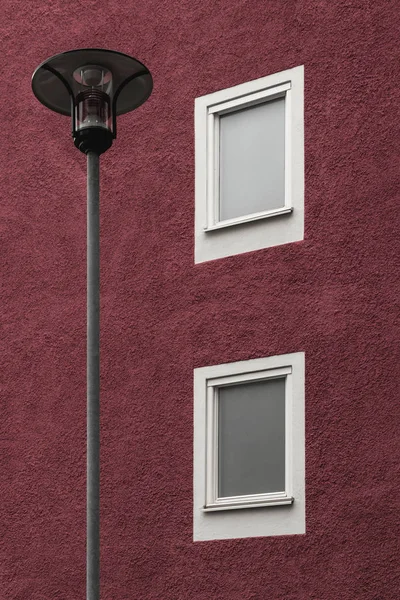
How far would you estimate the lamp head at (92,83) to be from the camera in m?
9.73

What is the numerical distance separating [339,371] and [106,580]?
11.0ft

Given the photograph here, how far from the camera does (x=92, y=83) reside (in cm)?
979

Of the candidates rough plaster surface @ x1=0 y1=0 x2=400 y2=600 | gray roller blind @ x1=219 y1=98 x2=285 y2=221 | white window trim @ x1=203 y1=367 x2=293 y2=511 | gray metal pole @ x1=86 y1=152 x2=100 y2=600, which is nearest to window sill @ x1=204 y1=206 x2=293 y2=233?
gray roller blind @ x1=219 y1=98 x2=285 y2=221

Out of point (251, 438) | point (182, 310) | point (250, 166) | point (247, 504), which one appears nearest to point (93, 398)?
point (247, 504)

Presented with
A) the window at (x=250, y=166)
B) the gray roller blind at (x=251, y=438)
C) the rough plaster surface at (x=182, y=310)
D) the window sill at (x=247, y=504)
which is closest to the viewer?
the rough plaster surface at (x=182, y=310)

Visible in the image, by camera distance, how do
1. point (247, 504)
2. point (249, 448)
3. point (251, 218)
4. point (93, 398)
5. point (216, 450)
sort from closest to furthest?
point (93, 398), point (247, 504), point (249, 448), point (216, 450), point (251, 218)

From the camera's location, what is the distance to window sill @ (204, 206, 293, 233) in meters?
13.6

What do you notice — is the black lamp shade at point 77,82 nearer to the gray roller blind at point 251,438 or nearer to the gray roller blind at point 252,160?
the gray roller blind at point 252,160

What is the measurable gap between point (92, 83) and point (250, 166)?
15.2 ft

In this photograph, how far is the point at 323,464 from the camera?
41.7ft

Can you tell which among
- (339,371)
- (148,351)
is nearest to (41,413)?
(148,351)

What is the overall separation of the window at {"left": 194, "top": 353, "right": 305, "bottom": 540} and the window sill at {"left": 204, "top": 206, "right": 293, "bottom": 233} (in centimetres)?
148

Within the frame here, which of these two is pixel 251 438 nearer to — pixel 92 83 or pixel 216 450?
pixel 216 450

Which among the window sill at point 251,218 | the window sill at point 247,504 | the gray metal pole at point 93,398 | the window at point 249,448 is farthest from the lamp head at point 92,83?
the window sill at point 247,504
